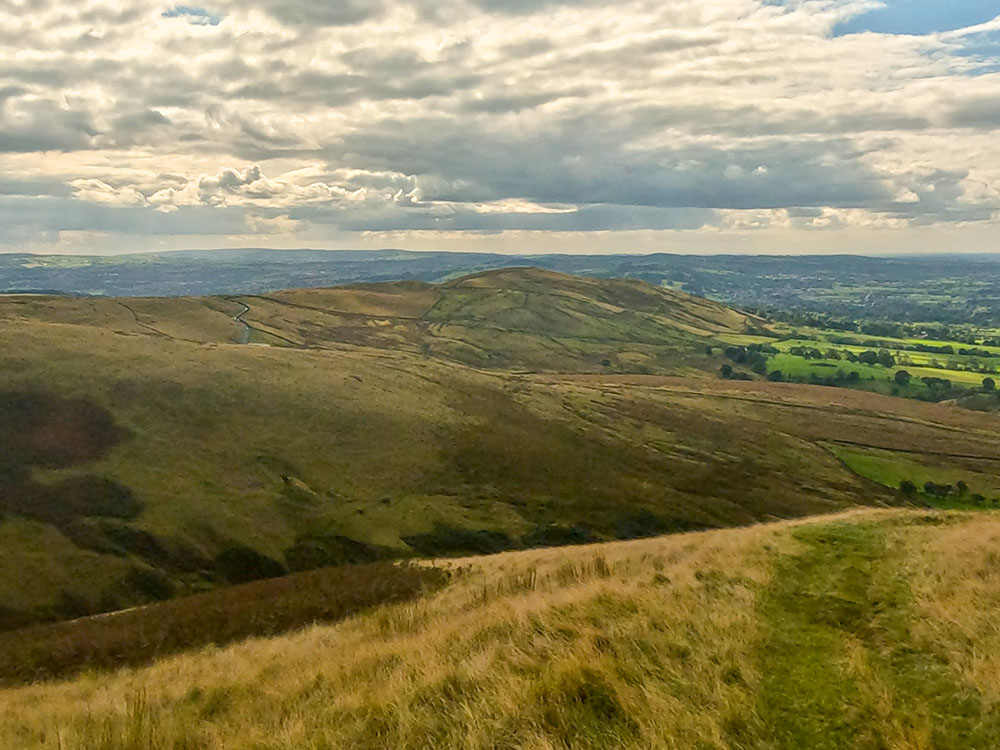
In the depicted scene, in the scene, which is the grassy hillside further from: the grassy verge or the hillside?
the hillside

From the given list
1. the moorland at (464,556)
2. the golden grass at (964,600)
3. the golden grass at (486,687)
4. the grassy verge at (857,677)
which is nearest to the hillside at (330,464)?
the moorland at (464,556)

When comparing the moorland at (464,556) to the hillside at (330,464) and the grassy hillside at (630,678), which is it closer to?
the grassy hillside at (630,678)

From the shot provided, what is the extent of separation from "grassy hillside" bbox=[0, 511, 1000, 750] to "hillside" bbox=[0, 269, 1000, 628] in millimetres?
39906

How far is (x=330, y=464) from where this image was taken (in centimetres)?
7131

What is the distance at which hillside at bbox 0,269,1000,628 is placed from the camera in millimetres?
53094

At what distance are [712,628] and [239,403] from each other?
78.3m

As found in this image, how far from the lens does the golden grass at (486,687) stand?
782cm

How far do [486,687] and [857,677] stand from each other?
4997 mm

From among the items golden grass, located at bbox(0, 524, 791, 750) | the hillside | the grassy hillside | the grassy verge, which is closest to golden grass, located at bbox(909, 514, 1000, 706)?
the grassy hillside

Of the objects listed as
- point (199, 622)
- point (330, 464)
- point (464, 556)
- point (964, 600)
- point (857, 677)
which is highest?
point (857, 677)

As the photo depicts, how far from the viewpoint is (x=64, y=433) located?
67.3 meters

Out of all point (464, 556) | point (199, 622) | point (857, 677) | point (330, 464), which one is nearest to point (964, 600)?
point (857, 677)

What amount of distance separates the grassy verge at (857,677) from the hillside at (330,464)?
151 ft

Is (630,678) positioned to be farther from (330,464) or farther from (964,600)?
(330,464)
